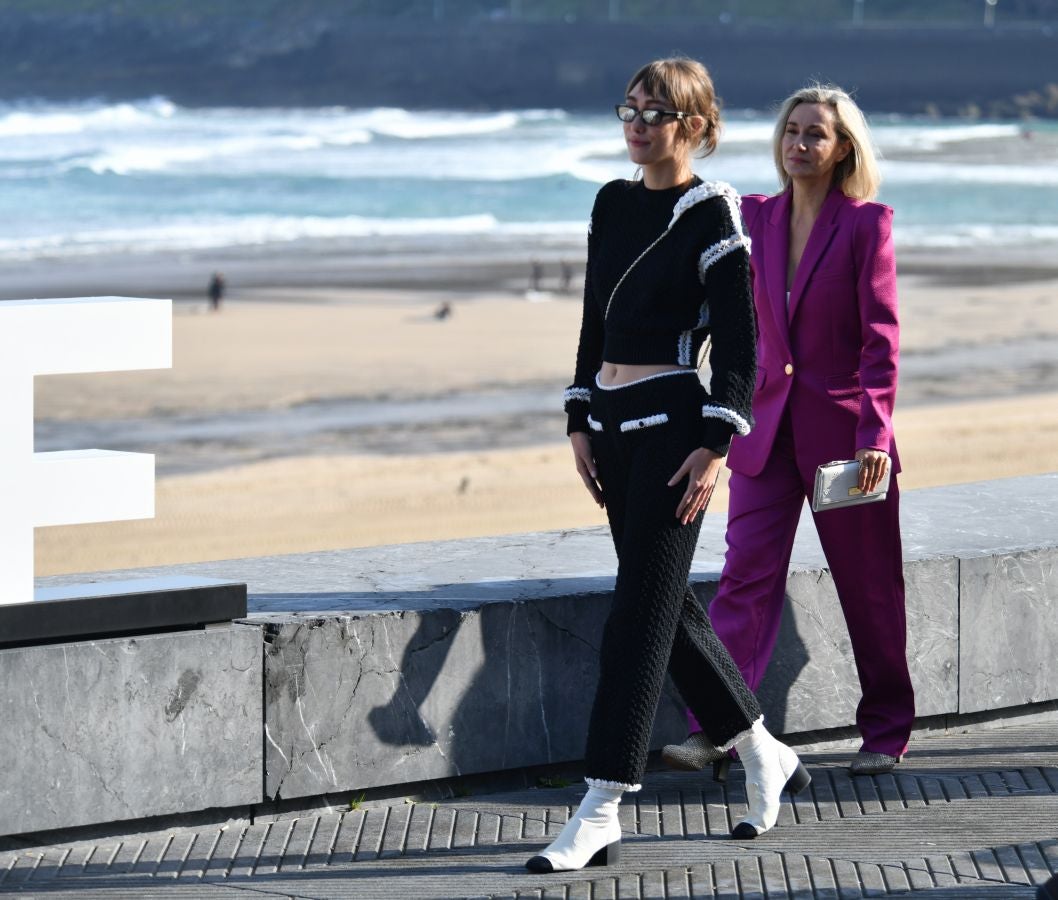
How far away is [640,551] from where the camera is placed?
383 cm

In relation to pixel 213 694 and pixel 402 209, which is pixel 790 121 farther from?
pixel 402 209

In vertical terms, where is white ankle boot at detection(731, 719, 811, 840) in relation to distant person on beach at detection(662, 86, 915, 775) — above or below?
below

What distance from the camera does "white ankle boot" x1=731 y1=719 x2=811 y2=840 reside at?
4.16 m

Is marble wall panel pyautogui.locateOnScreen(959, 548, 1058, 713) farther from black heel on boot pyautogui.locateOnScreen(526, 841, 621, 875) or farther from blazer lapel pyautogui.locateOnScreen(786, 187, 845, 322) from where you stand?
black heel on boot pyautogui.locateOnScreen(526, 841, 621, 875)

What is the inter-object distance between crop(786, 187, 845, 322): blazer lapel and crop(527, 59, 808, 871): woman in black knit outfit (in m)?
0.64

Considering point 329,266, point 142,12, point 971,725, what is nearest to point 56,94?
point 142,12

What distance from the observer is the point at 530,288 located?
25.5 metres

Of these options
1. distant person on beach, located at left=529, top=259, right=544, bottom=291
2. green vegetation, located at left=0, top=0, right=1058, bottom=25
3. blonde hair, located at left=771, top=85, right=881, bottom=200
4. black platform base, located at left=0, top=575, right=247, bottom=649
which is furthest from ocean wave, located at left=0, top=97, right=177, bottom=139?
black platform base, located at left=0, top=575, right=247, bottom=649

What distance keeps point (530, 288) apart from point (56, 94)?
7748cm

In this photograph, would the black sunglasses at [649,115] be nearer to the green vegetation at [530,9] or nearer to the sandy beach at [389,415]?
the sandy beach at [389,415]

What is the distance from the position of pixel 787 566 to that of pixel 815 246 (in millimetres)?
791

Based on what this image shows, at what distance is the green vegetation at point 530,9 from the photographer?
110 m

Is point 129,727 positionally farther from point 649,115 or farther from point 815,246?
point 815,246

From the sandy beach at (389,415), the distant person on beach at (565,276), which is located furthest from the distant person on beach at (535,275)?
the sandy beach at (389,415)
